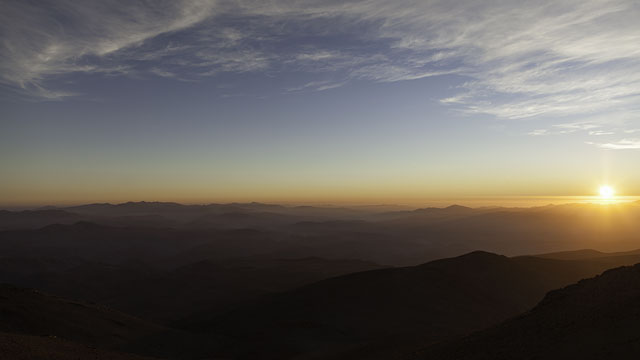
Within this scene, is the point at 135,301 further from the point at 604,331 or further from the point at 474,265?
the point at 604,331

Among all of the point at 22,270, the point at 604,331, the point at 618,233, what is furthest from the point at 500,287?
the point at 618,233

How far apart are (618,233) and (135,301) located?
209 m

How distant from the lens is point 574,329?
15266mm

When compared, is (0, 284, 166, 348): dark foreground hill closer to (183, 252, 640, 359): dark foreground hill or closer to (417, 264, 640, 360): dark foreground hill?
(183, 252, 640, 359): dark foreground hill

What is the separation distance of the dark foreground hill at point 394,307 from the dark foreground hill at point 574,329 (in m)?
7.79

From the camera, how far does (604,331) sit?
45.7 ft

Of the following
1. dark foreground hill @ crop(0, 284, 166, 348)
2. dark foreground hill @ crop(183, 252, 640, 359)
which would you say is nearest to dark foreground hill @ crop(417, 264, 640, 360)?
dark foreground hill @ crop(183, 252, 640, 359)

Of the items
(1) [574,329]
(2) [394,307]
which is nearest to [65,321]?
(2) [394,307]

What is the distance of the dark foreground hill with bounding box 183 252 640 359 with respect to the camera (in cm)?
3266

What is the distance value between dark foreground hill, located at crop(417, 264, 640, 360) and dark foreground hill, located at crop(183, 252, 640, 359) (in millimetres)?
7793

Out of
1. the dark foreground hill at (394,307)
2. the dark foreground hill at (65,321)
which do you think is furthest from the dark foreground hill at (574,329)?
the dark foreground hill at (65,321)

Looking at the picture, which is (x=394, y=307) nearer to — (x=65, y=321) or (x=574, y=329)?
(x=574, y=329)

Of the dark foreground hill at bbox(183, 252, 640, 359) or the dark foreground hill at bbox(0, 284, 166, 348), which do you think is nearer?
the dark foreground hill at bbox(183, 252, 640, 359)

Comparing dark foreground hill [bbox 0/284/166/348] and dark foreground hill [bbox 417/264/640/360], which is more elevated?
dark foreground hill [bbox 417/264/640/360]
